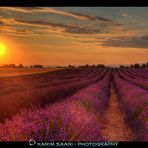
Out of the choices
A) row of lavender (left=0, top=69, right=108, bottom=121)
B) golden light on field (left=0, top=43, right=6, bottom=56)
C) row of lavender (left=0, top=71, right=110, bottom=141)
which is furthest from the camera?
row of lavender (left=0, top=69, right=108, bottom=121)

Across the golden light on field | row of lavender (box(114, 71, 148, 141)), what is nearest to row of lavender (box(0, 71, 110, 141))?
the golden light on field

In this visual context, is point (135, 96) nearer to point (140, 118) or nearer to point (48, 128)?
point (140, 118)

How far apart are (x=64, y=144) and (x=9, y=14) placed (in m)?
2.82

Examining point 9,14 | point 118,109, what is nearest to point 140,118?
point 118,109

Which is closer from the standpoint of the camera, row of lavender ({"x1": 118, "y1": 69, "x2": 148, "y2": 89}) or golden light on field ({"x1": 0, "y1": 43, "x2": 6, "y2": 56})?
golden light on field ({"x1": 0, "y1": 43, "x2": 6, "y2": 56})

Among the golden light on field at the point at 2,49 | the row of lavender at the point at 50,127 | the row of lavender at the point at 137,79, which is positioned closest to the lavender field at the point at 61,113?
the row of lavender at the point at 50,127

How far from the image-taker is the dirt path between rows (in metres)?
9.64

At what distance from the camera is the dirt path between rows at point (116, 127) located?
31.6 ft

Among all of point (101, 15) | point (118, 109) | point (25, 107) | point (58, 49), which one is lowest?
point (118, 109)

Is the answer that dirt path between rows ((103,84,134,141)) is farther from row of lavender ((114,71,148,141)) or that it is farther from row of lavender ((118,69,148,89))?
row of lavender ((118,69,148,89))

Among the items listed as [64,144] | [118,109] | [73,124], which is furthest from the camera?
[118,109]

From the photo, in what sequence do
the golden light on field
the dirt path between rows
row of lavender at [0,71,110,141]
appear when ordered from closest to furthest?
row of lavender at [0,71,110,141] → the golden light on field → the dirt path between rows

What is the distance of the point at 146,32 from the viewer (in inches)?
330

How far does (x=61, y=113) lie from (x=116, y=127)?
10.4 feet
